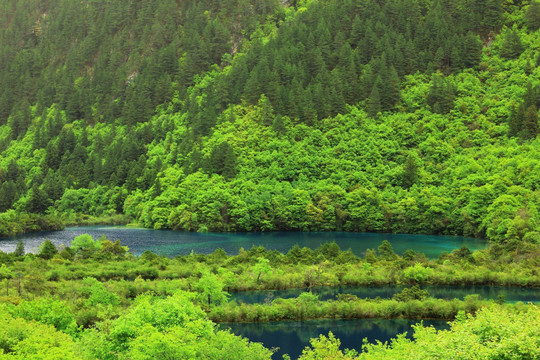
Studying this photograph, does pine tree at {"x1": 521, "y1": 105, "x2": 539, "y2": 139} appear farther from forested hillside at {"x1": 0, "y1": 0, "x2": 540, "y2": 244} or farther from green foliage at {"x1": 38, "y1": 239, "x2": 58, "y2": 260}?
green foliage at {"x1": 38, "y1": 239, "x2": 58, "y2": 260}

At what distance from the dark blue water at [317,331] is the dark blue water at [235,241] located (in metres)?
35.2

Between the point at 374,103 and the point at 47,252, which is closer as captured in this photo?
the point at 47,252

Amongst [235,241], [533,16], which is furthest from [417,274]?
[533,16]

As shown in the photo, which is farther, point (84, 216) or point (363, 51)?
point (363, 51)

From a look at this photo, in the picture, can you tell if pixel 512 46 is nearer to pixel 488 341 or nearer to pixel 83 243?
pixel 83 243

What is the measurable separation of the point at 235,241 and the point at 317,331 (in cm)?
5685

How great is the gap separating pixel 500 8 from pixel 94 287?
14512cm

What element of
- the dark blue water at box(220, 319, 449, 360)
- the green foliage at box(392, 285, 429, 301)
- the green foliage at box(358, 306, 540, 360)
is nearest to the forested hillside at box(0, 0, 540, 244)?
the green foliage at box(392, 285, 429, 301)

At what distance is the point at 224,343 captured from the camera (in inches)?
1378

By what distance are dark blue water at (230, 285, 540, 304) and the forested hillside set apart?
27505 mm

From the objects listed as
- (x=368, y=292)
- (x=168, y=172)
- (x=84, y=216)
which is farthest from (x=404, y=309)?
(x=84, y=216)

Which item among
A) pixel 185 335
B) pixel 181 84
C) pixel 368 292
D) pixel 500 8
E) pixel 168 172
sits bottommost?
pixel 368 292

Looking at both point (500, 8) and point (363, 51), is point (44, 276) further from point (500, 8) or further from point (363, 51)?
point (500, 8)

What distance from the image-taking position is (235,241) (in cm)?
10969
